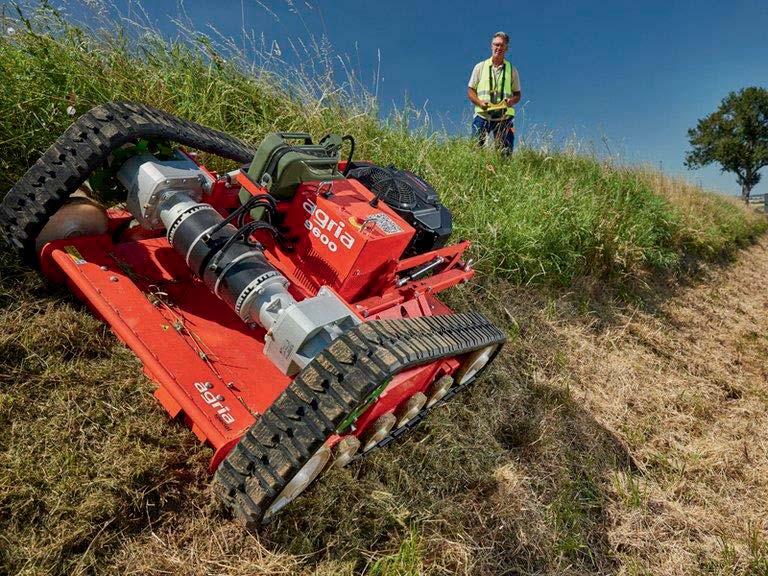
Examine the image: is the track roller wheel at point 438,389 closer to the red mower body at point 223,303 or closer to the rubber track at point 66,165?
the red mower body at point 223,303

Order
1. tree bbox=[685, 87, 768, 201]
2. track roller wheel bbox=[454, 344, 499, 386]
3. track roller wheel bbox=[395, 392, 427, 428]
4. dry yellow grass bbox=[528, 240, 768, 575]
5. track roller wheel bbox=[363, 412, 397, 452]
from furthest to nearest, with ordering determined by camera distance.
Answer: tree bbox=[685, 87, 768, 201] < dry yellow grass bbox=[528, 240, 768, 575] < track roller wheel bbox=[454, 344, 499, 386] < track roller wheel bbox=[395, 392, 427, 428] < track roller wheel bbox=[363, 412, 397, 452]

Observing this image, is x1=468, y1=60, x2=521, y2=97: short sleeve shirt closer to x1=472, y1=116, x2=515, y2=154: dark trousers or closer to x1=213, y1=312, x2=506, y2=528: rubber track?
x1=472, y1=116, x2=515, y2=154: dark trousers

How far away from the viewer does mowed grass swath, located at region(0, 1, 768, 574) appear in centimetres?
218

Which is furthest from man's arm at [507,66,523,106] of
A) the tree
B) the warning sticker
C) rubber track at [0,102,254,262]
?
the tree

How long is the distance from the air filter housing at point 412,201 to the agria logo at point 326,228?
616 millimetres

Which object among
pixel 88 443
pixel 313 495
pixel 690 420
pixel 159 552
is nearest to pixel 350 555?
pixel 313 495

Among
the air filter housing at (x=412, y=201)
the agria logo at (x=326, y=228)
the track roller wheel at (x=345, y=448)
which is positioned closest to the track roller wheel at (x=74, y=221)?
the agria logo at (x=326, y=228)

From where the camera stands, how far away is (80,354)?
2611 mm

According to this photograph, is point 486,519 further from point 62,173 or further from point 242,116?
point 242,116

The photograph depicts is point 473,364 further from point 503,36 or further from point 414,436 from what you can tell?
point 503,36

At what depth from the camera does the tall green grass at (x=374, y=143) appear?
136 inches

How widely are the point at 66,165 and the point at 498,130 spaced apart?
590 cm

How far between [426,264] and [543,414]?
1449 millimetres

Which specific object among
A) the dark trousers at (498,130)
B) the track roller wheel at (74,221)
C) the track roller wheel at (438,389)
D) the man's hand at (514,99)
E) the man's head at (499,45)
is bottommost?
the track roller wheel at (438,389)
